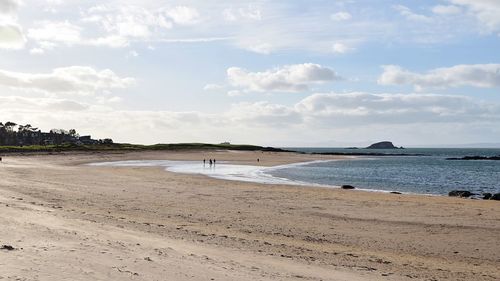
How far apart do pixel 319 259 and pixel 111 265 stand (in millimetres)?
5189

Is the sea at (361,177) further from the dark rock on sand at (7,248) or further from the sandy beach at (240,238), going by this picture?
the dark rock on sand at (7,248)

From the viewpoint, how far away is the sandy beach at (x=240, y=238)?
9758mm

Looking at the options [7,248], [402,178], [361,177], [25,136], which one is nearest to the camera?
[7,248]

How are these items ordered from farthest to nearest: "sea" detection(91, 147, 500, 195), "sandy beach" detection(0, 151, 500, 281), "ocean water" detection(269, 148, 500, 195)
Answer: "ocean water" detection(269, 148, 500, 195) < "sea" detection(91, 147, 500, 195) < "sandy beach" detection(0, 151, 500, 281)

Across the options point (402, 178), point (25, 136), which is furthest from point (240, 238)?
point (25, 136)

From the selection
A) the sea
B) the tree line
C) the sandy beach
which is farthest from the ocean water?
the tree line

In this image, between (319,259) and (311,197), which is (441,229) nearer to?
(319,259)

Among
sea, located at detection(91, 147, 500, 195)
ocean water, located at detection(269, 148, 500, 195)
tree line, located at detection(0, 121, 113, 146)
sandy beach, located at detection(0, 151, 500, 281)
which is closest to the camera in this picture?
sandy beach, located at detection(0, 151, 500, 281)

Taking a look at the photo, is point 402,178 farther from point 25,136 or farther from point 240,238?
point 25,136

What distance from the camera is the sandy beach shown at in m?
9.76

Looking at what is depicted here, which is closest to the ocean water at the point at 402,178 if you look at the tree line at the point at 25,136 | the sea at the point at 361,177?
the sea at the point at 361,177

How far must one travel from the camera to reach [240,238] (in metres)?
14.5

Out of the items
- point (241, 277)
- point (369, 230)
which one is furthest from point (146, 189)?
point (241, 277)

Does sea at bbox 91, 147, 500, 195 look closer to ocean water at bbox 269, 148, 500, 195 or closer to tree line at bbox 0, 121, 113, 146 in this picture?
ocean water at bbox 269, 148, 500, 195
